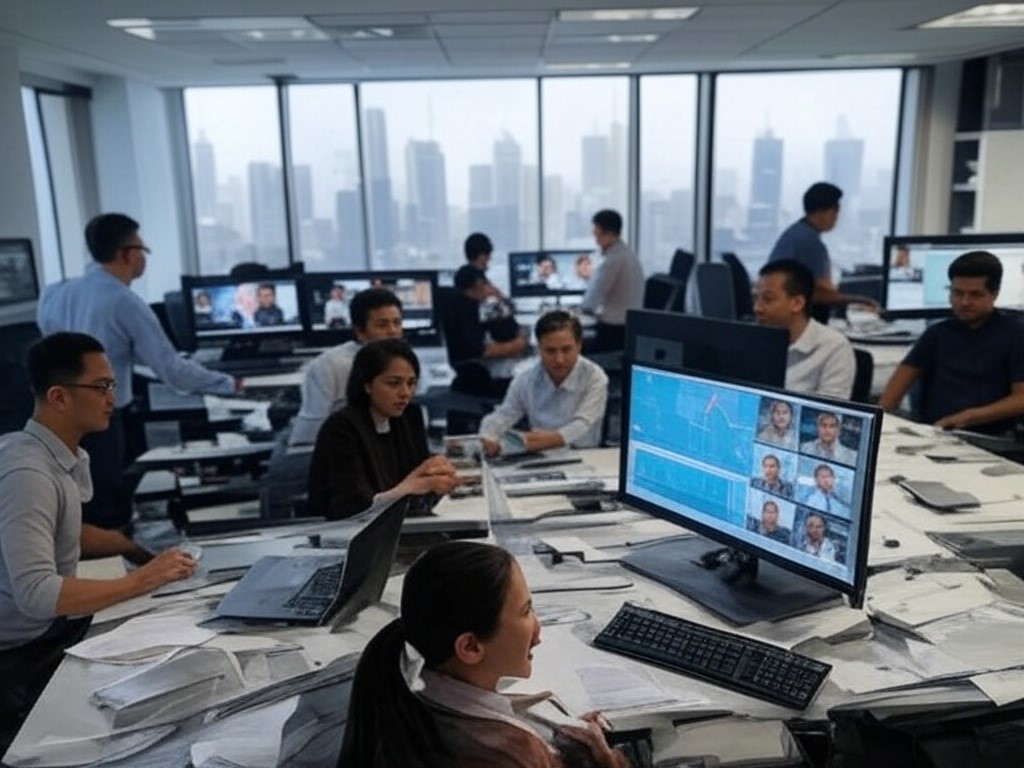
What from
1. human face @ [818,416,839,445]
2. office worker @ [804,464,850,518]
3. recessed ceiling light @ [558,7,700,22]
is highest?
recessed ceiling light @ [558,7,700,22]

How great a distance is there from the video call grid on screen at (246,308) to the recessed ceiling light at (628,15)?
216cm

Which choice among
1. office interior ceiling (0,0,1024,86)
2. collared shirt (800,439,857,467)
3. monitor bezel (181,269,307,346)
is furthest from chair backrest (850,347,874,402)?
monitor bezel (181,269,307,346)

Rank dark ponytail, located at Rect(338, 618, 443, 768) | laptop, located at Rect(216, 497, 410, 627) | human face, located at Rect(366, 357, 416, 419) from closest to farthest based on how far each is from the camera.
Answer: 1. dark ponytail, located at Rect(338, 618, 443, 768)
2. laptop, located at Rect(216, 497, 410, 627)
3. human face, located at Rect(366, 357, 416, 419)

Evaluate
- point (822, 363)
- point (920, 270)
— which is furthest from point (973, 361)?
point (920, 270)

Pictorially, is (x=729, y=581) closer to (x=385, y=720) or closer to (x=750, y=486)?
(x=750, y=486)

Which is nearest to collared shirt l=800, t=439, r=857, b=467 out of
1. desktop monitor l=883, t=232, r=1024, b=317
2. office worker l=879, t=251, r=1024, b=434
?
office worker l=879, t=251, r=1024, b=434

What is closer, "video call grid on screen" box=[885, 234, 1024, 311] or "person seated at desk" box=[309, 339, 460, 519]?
"person seated at desk" box=[309, 339, 460, 519]

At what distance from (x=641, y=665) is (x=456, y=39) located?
480cm

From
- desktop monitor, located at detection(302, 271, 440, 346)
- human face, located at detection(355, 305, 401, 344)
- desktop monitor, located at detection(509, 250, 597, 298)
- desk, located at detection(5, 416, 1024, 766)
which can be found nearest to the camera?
desk, located at detection(5, 416, 1024, 766)

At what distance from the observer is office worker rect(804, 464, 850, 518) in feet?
5.49

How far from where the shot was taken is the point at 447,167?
318 inches

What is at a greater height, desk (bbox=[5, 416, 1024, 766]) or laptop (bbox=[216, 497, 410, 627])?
laptop (bbox=[216, 497, 410, 627])

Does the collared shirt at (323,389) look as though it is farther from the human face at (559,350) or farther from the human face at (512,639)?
the human face at (512,639)

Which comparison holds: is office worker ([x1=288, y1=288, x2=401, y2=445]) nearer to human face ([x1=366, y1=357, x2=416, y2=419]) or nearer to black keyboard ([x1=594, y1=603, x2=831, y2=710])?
human face ([x1=366, y1=357, x2=416, y2=419])
